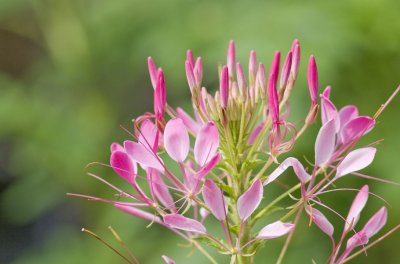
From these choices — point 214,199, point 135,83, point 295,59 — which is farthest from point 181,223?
point 135,83

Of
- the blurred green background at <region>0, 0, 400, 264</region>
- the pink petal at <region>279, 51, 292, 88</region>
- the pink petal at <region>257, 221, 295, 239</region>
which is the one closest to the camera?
the pink petal at <region>257, 221, 295, 239</region>

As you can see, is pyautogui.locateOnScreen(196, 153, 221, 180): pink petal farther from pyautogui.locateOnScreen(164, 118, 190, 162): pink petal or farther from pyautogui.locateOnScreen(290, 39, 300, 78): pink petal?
pyautogui.locateOnScreen(290, 39, 300, 78): pink petal

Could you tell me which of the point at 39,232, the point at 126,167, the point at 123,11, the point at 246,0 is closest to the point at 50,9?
the point at 123,11

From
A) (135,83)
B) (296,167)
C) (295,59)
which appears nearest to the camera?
(296,167)

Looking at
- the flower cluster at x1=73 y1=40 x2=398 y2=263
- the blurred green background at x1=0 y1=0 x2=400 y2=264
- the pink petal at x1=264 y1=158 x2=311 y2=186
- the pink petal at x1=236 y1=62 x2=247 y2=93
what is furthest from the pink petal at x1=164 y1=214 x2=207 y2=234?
the blurred green background at x1=0 y1=0 x2=400 y2=264

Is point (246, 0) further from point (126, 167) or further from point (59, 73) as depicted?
point (126, 167)

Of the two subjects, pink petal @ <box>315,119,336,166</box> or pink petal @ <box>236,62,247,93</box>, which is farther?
pink petal @ <box>236,62,247,93</box>

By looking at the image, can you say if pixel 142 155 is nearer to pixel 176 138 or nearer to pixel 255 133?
pixel 176 138

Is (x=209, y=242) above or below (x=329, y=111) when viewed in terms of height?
below
